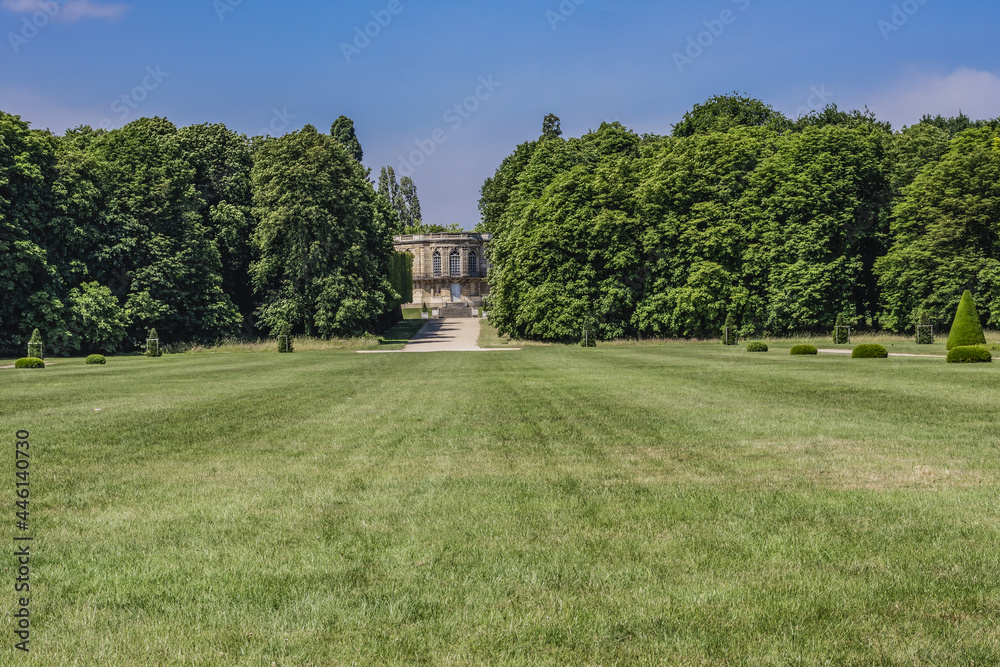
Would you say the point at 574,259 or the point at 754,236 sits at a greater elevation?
the point at 754,236

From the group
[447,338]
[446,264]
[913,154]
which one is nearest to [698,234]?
[913,154]

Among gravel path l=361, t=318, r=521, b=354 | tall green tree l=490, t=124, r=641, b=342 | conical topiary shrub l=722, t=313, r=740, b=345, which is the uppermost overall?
tall green tree l=490, t=124, r=641, b=342

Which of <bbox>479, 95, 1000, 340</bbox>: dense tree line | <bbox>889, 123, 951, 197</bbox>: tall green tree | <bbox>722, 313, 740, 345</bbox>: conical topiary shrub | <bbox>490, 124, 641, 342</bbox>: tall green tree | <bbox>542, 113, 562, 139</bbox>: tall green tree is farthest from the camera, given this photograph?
<bbox>542, 113, 562, 139</bbox>: tall green tree

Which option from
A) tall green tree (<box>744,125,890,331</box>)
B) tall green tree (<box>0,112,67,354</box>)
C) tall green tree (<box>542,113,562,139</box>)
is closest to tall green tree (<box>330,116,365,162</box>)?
tall green tree (<box>542,113,562,139</box>)

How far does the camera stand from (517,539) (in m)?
6.25

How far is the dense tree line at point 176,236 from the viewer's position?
5009 cm

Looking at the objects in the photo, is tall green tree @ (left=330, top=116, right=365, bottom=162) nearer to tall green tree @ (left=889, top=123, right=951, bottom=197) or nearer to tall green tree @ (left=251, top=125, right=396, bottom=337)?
tall green tree @ (left=251, top=125, right=396, bottom=337)

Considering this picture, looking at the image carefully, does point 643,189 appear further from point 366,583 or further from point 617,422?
point 366,583

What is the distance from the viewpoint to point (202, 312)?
58.5 metres

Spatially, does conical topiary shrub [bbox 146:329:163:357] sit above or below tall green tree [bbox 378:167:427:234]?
below

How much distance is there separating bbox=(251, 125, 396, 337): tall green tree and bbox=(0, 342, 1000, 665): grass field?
153 ft

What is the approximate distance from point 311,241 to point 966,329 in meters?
44.8

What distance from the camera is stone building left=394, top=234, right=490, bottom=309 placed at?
A: 12938cm

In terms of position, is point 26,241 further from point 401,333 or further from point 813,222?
point 813,222
